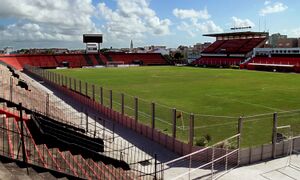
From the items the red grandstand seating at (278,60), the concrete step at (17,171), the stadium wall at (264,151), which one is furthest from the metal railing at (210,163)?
the red grandstand seating at (278,60)

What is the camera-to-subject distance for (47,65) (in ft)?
306

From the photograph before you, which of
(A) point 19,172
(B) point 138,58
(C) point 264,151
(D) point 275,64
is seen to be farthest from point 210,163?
(B) point 138,58

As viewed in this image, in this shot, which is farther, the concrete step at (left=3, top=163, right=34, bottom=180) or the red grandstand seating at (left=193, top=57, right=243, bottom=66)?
the red grandstand seating at (left=193, top=57, right=243, bottom=66)

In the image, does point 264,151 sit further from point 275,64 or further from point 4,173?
point 275,64

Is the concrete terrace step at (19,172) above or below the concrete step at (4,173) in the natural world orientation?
below

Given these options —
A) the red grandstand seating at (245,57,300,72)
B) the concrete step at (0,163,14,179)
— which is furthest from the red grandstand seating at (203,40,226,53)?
Answer: the concrete step at (0,163,14,179)

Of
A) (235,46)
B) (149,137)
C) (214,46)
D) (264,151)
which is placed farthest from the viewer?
(214,46)

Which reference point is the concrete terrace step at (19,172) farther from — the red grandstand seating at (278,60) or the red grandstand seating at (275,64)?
the red grandstand seating at (278,60)

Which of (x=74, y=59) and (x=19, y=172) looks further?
(x=74, y=59)

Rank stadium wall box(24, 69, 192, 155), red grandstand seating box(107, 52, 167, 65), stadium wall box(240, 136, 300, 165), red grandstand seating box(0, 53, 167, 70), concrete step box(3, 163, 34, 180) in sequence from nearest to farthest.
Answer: concrete step box(3, 163, 34, 180) → stadium wall box(240, 136, 300, 165) → stadium wall box(24, 69, 192, 155) → red grandstand seating box(0, 53, 167, 70) → red grandstand seating box(107, 52, 167, 65)

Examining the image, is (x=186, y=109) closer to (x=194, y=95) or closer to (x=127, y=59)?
(x=194, y=95)

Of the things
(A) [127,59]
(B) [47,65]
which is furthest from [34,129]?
(A) [127,59]

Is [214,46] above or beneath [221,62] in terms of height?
above

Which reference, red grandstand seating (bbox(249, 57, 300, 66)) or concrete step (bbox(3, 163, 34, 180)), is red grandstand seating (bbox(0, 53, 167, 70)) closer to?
red grandstand seating (bbox(249, 57, 300, 66))
